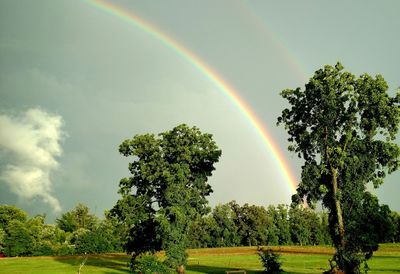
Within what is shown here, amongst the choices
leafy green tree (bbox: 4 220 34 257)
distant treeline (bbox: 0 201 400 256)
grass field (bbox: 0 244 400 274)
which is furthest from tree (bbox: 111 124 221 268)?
distant treeline (bbox: 0 201 400 256)

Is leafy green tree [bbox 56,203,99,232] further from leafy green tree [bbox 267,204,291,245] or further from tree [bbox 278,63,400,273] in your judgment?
tree [bbox 278,63,400,273]

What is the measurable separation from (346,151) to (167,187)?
23.4 m

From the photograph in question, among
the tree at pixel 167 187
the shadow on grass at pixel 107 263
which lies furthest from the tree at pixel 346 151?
the shadow on grass at pixel 107 263

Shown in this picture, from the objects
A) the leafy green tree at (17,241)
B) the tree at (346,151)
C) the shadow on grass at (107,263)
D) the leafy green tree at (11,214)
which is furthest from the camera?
the leafy green tree at (11,214)

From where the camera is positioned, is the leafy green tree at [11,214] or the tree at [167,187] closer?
the tree at [167,187]

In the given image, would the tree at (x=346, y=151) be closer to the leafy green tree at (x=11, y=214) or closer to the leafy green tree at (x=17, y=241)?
the leafy green tree at (x=17, y=241)

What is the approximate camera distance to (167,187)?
55375 millimetres

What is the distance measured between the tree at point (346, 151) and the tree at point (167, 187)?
15529mm

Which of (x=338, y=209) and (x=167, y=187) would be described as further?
(x=167, y=187)

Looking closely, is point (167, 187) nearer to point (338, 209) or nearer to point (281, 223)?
point (338, 209)

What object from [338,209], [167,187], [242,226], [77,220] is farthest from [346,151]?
[77,220]

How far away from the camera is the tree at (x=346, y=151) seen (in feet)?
148

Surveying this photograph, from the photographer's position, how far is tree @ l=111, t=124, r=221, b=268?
54.3 m

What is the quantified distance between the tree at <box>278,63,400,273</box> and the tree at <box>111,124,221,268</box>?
1553 centimetres
